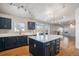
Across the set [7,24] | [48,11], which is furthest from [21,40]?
[48,11]

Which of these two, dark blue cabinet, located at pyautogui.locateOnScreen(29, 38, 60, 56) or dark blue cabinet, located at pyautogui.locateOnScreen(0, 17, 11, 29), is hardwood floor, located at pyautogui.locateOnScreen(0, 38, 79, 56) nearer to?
dark blue cabinet, located at pyautogui.locateOnScreen(29, 38, 60, 56)

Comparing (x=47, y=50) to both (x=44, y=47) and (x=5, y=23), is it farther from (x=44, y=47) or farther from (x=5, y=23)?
(x=5, y=23)

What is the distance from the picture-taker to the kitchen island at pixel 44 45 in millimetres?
1821

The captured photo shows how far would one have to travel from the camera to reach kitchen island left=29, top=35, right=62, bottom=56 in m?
1.82

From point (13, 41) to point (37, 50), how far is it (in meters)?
0.51

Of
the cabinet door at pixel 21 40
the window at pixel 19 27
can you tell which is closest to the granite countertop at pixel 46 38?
the cabinet door at pixel 21 40

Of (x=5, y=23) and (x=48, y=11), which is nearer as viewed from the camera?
(x=5, y=23)

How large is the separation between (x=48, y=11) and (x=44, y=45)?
67cm

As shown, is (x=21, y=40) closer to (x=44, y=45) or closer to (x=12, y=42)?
(x=12, y=42)

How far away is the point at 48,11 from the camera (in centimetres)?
191

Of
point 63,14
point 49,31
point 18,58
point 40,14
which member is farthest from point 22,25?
point 63,14

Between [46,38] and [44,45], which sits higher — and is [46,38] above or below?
above

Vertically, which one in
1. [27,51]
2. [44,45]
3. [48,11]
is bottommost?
[27,51]

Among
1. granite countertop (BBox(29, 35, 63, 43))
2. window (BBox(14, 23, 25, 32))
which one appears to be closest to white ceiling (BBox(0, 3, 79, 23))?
window (BBox(14, 23, 25, 32))
